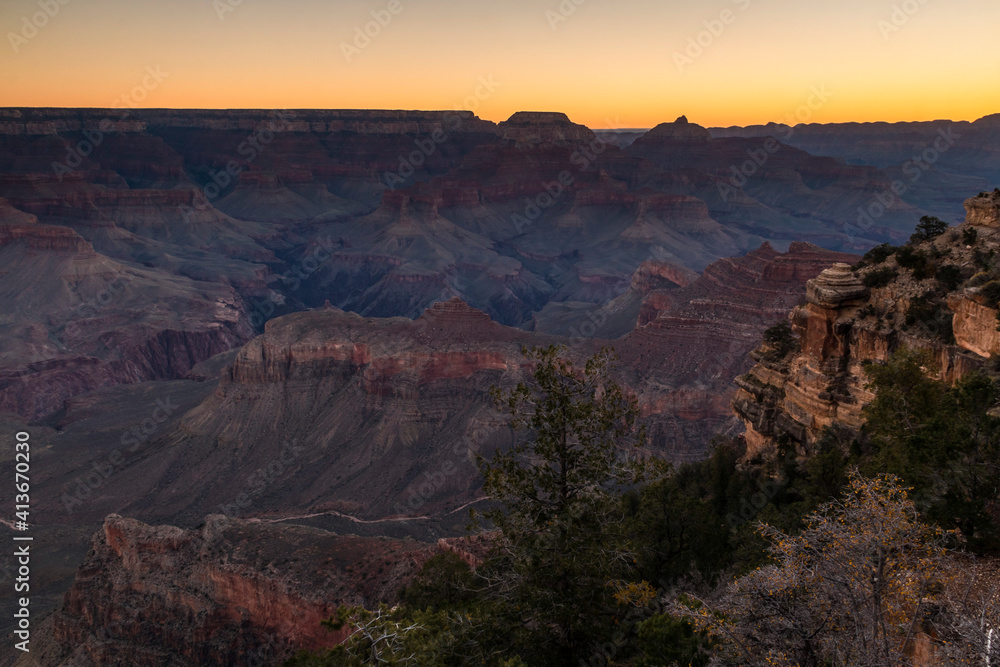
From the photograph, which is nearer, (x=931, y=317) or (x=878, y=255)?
(x=931, y=317)

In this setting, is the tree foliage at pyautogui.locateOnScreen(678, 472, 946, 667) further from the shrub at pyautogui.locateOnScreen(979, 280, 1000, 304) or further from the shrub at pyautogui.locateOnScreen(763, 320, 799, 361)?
the shrub at pyautogui.locateOnScreen(763, 320, 799, 361)

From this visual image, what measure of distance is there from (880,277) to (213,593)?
32.6 m

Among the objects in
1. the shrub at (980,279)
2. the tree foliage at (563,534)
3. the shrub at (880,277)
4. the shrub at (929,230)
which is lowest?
→ the tree foliage at (563,534)

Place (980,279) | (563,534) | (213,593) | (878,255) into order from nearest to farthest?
(563,534)
(980,279)
(878,255)
(213,593)

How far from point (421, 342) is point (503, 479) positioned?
169ft

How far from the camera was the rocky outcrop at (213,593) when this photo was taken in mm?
33000

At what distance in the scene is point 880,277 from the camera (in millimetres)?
26188

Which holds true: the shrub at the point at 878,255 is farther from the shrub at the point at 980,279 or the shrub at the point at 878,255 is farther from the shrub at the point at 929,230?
the shrub at the point at 980,279

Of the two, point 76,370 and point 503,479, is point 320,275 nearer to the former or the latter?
point 76,370

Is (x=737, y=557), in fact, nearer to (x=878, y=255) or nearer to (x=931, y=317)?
(x=931, y=317)

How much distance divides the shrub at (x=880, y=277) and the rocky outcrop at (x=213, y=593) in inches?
869

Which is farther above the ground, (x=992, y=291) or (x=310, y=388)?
(x=992, y=291)

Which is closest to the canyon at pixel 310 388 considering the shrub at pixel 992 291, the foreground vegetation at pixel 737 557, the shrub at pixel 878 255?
the shrub at pixel 992 291

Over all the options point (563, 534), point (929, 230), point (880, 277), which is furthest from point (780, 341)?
point (563, 534)
